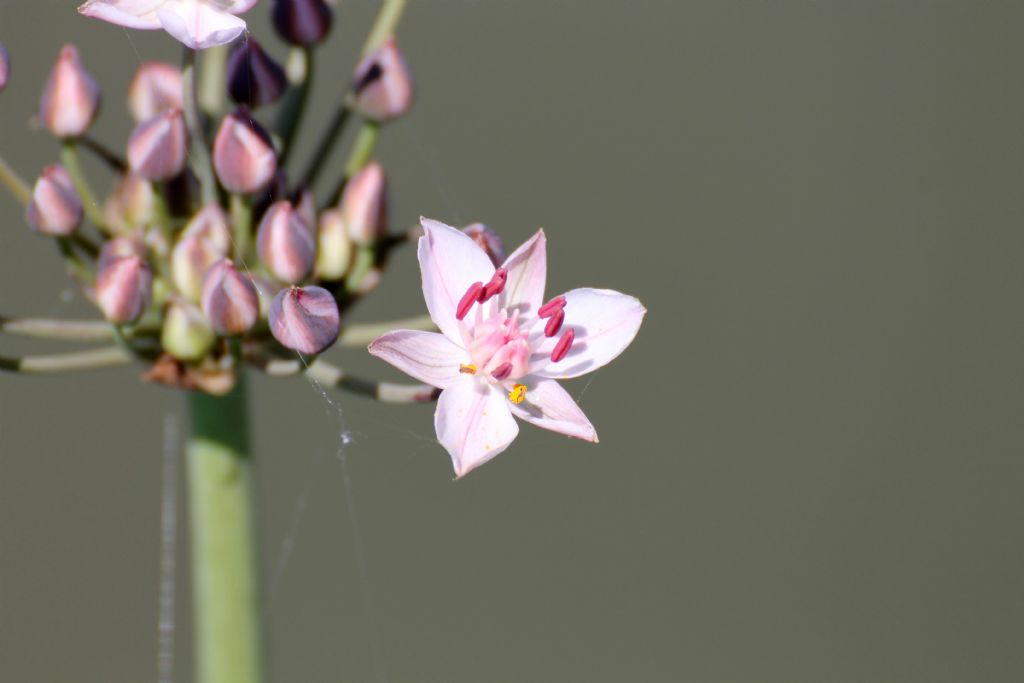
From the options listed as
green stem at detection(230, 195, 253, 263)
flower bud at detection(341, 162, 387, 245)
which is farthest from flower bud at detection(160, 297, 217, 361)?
flower bud at detection(341, 162, 387, 245)

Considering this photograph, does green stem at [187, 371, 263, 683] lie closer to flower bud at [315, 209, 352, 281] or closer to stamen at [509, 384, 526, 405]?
flower bud at [315, 209, 352, 281]

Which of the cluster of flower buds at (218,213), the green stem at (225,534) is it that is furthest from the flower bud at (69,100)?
the green stem at (225,534)

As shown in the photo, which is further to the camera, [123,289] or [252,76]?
[252,76]

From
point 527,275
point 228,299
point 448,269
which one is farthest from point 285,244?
point 527,275

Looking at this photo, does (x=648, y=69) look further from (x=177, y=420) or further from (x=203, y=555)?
(x=203, y=555)

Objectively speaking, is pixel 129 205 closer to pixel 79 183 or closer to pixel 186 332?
pixel 79 183

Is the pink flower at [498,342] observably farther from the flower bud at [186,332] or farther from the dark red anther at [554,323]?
the flower bud at [186,332]
